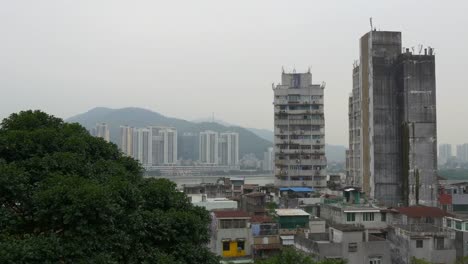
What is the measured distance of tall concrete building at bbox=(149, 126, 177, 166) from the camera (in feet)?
424

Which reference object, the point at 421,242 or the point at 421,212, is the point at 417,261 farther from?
the point at 421,212

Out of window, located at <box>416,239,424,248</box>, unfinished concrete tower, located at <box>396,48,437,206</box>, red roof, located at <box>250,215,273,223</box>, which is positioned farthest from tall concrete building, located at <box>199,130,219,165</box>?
window, located at <box>416,239,424,248</box>

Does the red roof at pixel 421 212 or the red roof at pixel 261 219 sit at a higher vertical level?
the red roof at pixel 421 212

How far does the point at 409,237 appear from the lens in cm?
2120

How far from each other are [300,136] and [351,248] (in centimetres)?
2829

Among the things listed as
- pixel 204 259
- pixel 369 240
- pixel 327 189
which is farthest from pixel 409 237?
pixel 327 189

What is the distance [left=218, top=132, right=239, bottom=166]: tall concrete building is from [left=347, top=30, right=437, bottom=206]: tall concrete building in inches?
3822

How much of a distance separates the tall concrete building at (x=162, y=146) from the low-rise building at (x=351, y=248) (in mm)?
109014

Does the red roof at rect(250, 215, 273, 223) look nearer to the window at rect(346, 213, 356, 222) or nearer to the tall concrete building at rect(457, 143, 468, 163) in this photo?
the window at rect(346, 213, 356, 222)

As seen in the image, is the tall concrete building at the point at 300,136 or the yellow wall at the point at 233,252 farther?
the tall concrete building at the point at 300,136

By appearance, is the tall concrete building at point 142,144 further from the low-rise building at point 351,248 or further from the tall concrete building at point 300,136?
the low-rise building at point 351,248

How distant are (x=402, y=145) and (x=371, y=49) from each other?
300 inches

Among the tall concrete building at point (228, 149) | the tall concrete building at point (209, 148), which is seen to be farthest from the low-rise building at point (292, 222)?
the tall concrete building at point (209, 148)

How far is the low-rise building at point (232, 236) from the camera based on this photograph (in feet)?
75.5
